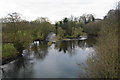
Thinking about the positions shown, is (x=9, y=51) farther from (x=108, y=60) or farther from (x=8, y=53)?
(x=108, y=60)

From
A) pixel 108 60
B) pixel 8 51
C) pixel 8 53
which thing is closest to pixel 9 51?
pixel 8 51

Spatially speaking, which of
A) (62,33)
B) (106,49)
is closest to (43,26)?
(62,33)

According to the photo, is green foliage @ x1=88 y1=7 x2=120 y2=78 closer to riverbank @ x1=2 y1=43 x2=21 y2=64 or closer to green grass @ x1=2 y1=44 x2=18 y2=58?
riverbank @ x1=2 y1=43 x2=21 y2=64

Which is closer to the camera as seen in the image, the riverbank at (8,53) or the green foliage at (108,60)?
the green foliage at (108,60)

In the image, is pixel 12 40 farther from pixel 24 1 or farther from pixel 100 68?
pixel 100 68

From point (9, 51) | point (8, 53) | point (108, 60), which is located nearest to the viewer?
point (108, 60)

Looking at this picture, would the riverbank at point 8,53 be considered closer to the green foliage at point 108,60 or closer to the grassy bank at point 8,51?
the grassy bank at point 8,51

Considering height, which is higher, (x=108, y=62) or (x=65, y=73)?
(x=108, y=62)

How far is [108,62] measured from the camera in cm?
421

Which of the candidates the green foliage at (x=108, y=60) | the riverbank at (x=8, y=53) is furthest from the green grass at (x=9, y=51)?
the green foliage at (x=108, y=60)

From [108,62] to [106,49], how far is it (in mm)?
416

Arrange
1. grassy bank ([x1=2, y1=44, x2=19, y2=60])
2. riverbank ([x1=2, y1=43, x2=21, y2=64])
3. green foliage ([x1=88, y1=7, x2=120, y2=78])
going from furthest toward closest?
grassy bank ([x1=2, y1=44, x2=19, y2=60]), riverbank ([x1=2, y1=43, x2=21, y2=64]), green foliage ([x1=88, y1=7, x2=120, y2=78])

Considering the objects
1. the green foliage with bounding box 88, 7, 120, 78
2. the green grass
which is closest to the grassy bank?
the green grass

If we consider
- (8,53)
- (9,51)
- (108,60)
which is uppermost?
(108,60)
